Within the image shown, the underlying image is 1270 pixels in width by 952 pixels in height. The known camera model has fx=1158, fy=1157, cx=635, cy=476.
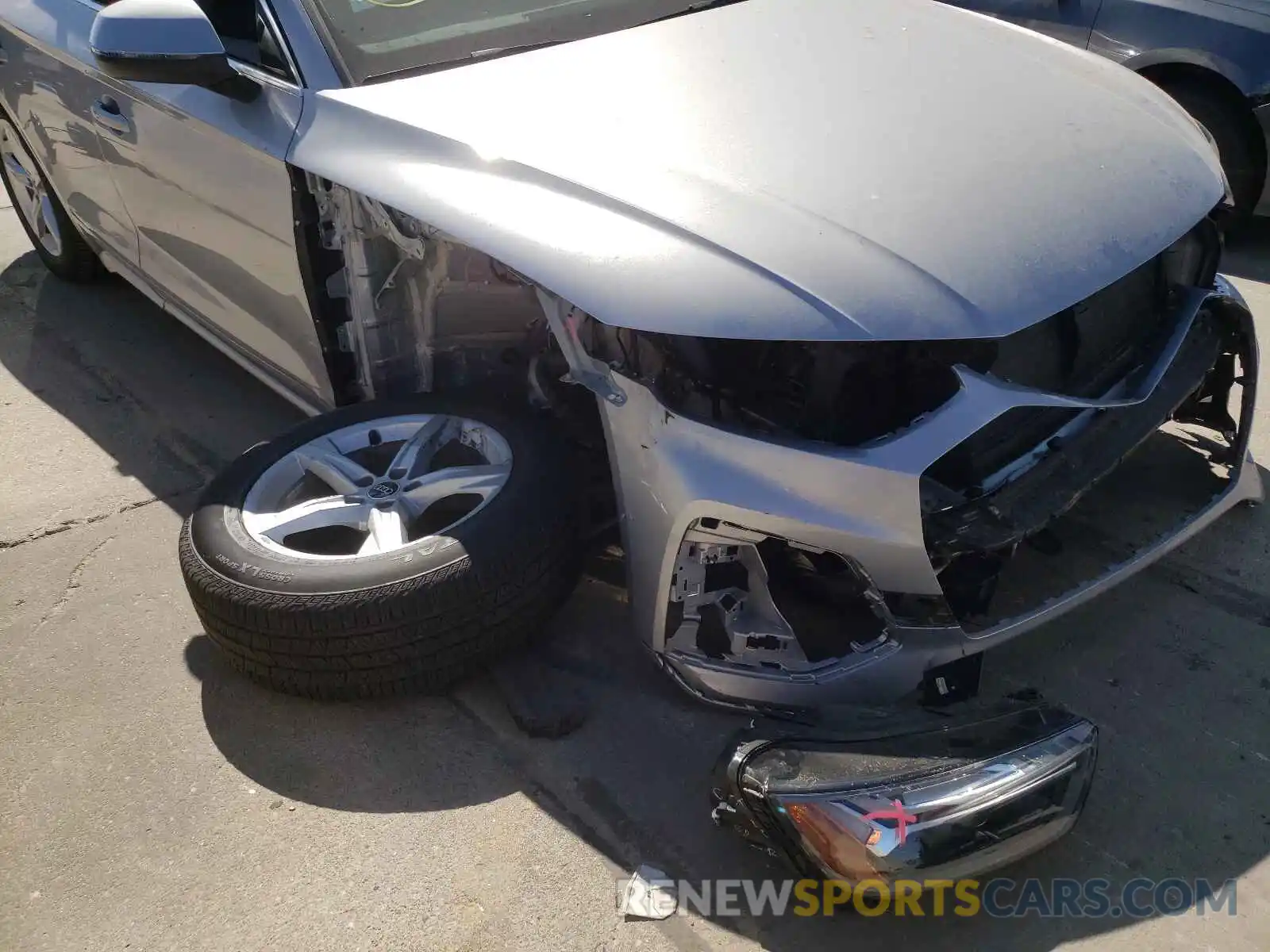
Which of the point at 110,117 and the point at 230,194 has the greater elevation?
the point at 110,117

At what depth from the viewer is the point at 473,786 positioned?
252 centimetres

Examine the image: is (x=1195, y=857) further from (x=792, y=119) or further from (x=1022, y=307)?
(x=792, y=119)

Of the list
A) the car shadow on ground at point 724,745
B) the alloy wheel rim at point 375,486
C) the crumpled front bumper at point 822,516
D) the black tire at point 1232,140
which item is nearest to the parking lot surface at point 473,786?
the car shadow on ground at point 724,745

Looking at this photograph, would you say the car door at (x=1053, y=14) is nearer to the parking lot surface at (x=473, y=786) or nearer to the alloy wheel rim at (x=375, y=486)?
the parking lot surface at (x=473, y=786)

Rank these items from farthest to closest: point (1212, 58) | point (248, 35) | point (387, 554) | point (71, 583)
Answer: point (1212, 58) < point (71, 583) < point (248, 35) < point (387, 554)

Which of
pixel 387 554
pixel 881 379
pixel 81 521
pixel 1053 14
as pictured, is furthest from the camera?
pixel 1053 14

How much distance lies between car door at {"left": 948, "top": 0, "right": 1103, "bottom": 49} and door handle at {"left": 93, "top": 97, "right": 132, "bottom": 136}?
3591mm

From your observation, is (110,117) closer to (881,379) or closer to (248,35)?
(248,35)

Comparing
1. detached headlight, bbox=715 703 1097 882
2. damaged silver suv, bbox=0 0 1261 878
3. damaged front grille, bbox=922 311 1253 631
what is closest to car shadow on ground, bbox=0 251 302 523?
damaged silver suv, bbox=0 0 1261 878

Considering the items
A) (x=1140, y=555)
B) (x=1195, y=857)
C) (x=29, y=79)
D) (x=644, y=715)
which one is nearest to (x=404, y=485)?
(x=644, y=715)

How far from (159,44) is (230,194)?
442 millimetres

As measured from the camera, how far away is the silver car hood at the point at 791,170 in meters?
2.12

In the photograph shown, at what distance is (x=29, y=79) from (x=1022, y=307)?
3718mm

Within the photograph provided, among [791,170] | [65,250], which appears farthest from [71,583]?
[791,170]
